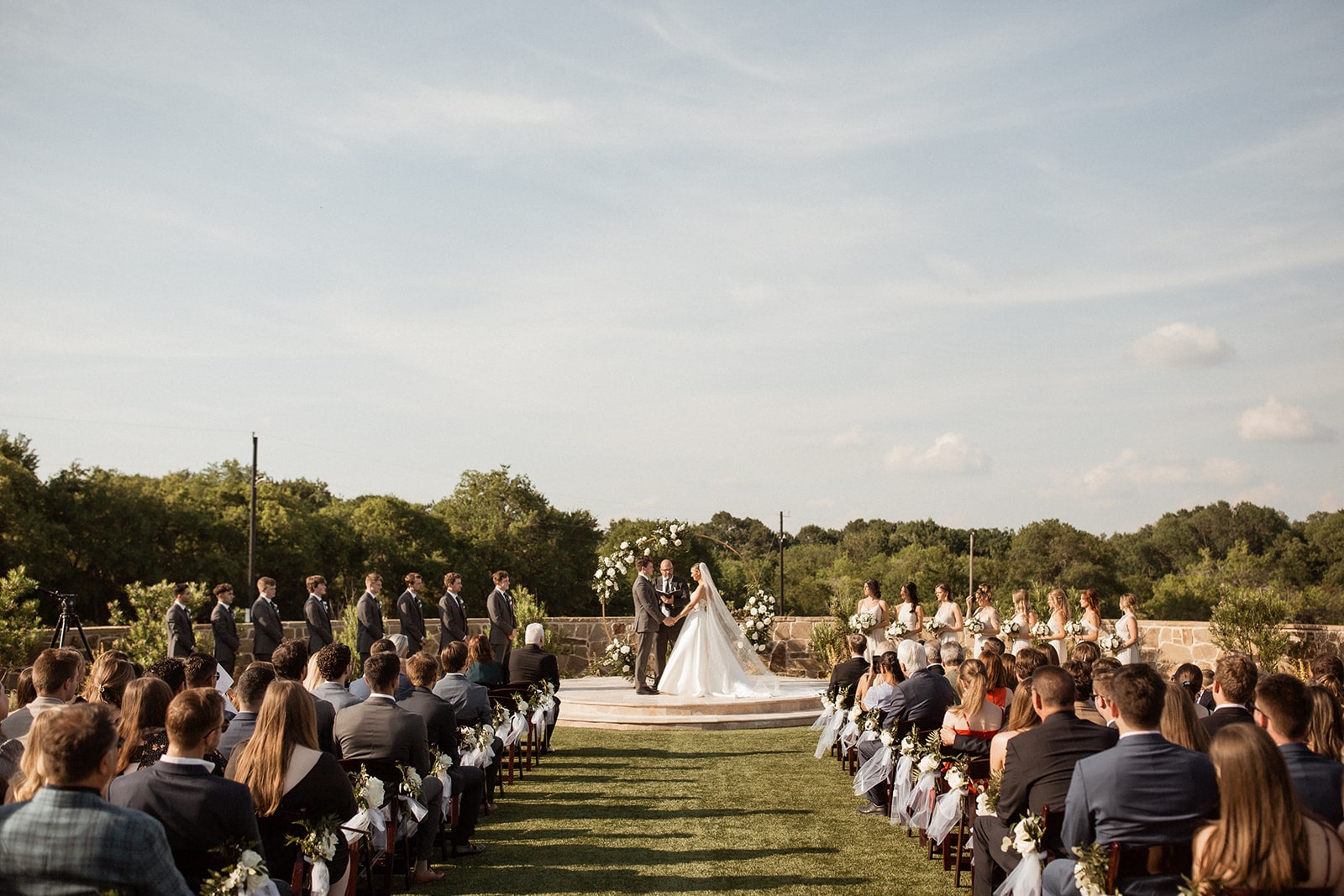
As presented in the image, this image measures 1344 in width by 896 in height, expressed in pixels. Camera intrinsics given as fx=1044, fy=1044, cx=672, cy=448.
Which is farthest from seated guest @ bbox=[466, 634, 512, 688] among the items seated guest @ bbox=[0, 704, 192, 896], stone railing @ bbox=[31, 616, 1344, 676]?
stone railing @ bbox=[31, 616, 1344, 676]

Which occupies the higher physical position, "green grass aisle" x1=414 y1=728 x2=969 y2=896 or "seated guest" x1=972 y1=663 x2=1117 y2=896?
"seated guest" x1=972 y1=663 x2=1117 y2=896

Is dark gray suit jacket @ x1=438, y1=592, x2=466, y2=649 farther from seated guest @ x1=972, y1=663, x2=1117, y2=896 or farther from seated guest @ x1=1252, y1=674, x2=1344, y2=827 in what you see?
seated guest @ x1=1252, y1=674, x2=1344, y2=827

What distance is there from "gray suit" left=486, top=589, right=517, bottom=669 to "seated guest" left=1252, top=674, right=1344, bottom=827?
1020 centimetres

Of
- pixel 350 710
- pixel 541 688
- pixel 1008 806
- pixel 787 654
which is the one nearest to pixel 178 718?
pixel 350 710

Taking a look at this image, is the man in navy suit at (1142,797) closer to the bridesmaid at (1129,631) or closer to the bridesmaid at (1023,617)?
the bridesmaid at (1129,631)

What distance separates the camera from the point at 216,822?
11.8 ft

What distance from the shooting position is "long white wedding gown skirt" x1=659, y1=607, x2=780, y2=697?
1412 cm

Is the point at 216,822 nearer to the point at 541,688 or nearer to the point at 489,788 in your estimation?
the point at 489,788

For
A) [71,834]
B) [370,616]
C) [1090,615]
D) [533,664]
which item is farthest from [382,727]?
[1090,615]

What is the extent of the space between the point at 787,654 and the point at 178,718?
631 inches

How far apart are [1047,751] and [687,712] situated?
871 cm

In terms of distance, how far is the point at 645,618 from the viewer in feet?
46.6

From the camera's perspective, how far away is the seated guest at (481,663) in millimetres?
9109

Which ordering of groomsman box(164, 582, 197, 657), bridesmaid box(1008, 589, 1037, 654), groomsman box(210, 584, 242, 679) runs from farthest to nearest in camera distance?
bridesmaid box(1008, 589, 1037, 654) → groomsman box(210, 584, 242, 679) → groomsman box(164, 582, 197, 657)
